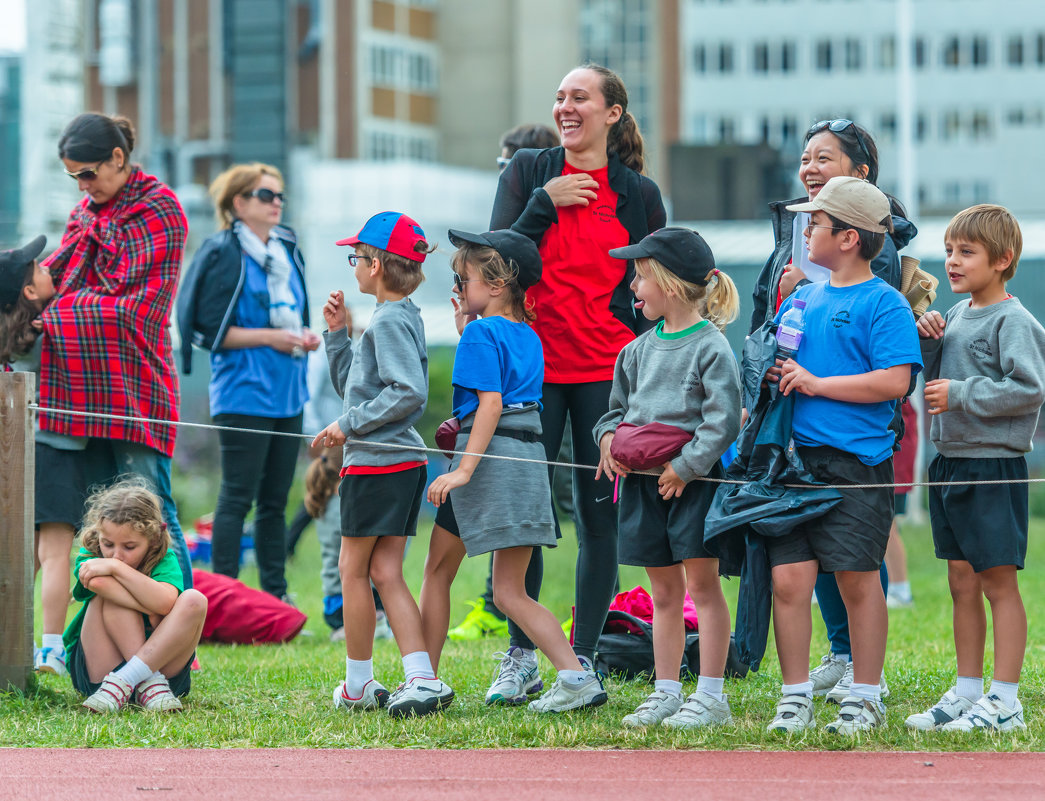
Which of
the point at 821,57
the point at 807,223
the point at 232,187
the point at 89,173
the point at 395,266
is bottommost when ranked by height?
the point at 395,266

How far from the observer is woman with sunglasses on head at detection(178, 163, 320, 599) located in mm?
7730

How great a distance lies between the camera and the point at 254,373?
25.4ft

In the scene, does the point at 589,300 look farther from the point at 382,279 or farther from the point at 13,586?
the point at 13,586

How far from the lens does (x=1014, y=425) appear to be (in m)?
4.99

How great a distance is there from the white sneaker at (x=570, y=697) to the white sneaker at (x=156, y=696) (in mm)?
1385

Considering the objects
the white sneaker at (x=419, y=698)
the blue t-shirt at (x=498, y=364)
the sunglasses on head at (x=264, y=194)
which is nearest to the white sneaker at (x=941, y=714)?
the white sneaker at (x=419, y=698)

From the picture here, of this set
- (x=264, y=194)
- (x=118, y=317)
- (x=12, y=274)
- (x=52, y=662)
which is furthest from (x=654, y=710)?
(x=264, y=194)

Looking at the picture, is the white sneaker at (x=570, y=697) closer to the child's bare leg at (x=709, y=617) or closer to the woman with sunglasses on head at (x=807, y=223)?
the child's bare leg at (x=709, y=617)

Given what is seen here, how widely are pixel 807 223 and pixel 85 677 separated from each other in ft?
10.7

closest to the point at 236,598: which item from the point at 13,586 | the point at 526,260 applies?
the point at 13,586

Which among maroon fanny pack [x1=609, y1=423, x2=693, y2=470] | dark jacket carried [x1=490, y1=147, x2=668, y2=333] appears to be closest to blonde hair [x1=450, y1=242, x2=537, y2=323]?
dark jacket carried [x1=490, y1=147, x2=668, y2=333]

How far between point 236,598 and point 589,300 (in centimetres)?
295

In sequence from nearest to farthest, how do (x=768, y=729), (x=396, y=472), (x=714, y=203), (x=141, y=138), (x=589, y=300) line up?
(x=768, y=729)
(x=396, y=472)
(x=589, y=300)
(x=714, y=203)
(x=141, y=138)

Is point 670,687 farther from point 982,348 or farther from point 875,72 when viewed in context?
point 875,72
